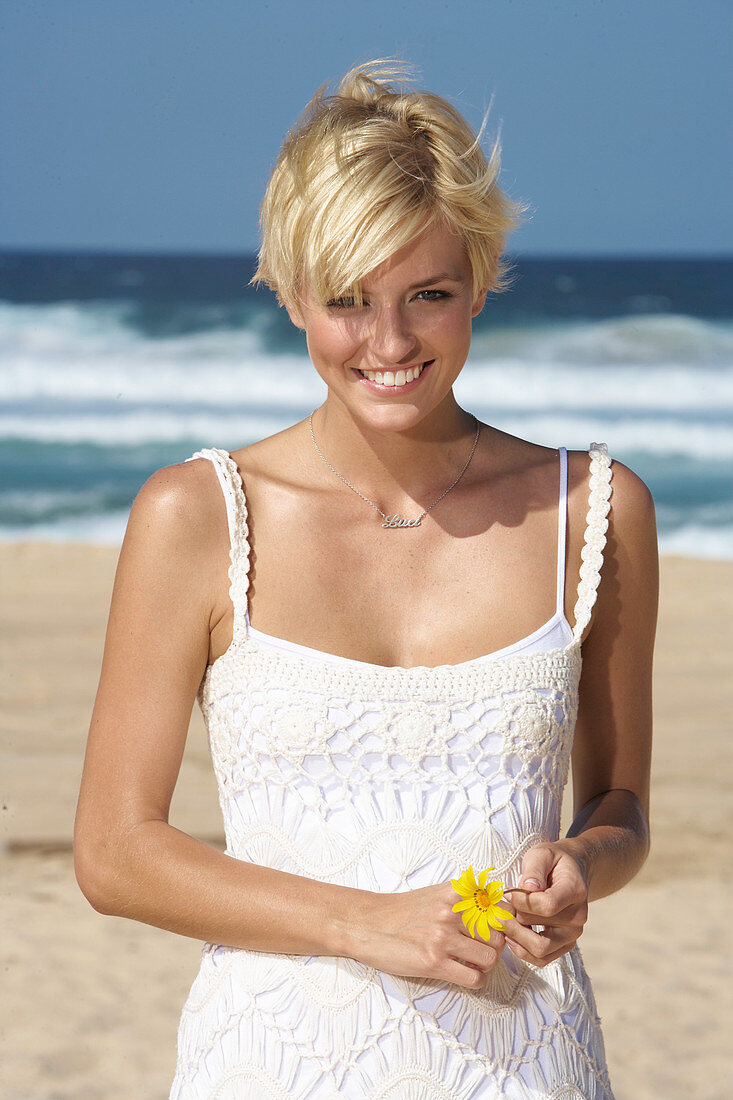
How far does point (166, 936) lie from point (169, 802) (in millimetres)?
3718

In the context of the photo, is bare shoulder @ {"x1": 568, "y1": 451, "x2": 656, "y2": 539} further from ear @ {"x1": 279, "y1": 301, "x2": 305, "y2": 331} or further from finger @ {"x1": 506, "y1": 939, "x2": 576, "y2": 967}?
finger @ {"x1": 506, "y1": 939, "x2": 576, "y2": 967}

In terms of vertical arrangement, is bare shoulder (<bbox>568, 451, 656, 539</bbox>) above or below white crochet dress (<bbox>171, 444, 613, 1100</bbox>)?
above

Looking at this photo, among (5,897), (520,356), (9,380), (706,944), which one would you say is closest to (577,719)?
(706,944)

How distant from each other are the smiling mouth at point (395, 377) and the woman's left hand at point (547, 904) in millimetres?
726

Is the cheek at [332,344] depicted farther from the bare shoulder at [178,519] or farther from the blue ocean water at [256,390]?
the blue ocean water at [256,390]

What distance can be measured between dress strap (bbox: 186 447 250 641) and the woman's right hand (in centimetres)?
48

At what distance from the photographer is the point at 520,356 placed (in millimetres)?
20547

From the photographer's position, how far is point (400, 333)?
74.3 inches

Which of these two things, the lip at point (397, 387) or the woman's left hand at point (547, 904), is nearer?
the woman's left hand at point (547, 904)

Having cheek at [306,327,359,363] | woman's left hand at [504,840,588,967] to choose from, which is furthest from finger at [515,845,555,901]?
cheek at [306,327,359,363]

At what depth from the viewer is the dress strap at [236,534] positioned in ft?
6.47

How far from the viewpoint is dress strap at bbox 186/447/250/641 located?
197 centimetres

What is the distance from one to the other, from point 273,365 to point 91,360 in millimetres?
2850

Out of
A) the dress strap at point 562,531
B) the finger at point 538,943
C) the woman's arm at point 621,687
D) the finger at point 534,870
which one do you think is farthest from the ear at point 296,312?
the finger at point 538,943
